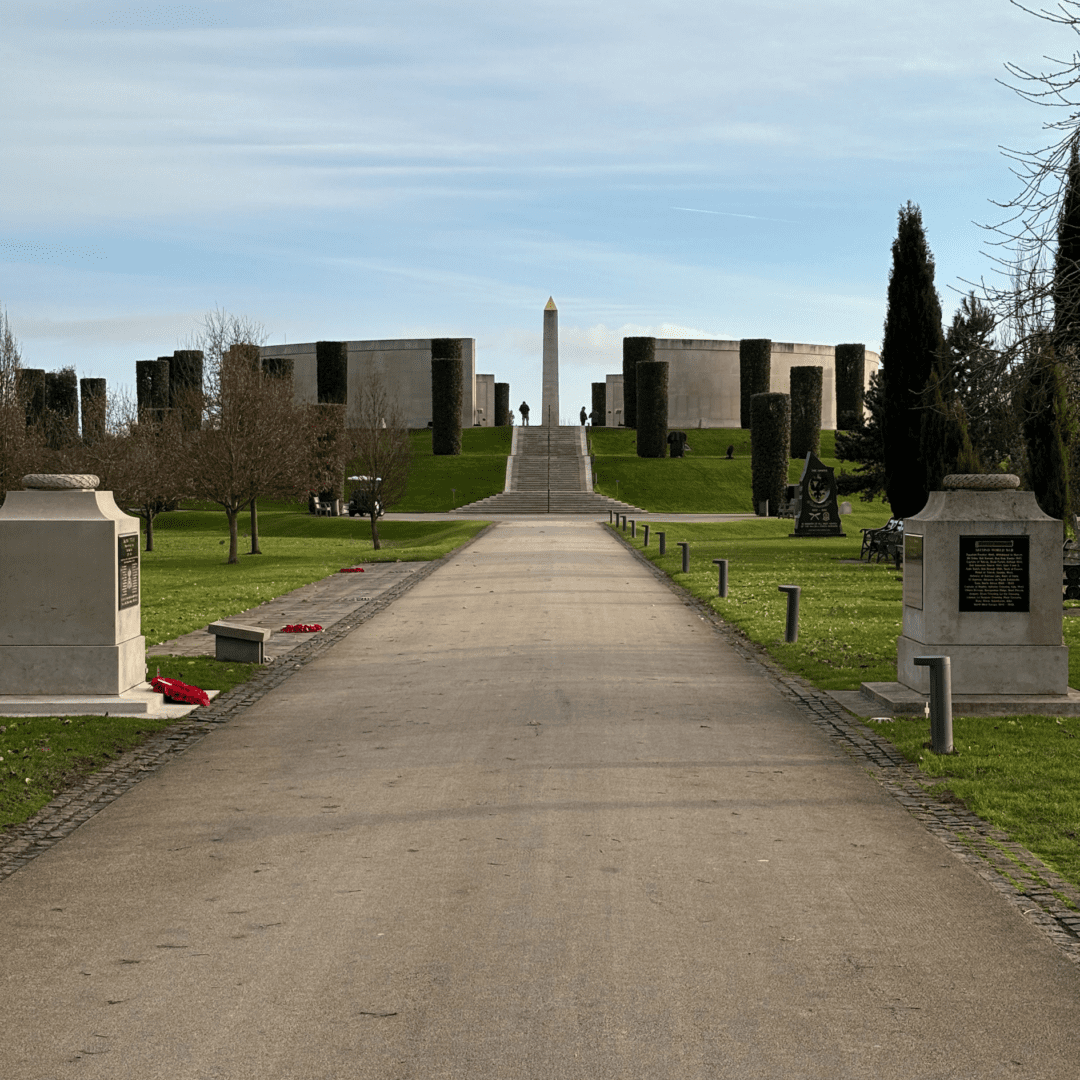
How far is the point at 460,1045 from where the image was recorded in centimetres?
435

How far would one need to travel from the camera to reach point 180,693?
11812mm

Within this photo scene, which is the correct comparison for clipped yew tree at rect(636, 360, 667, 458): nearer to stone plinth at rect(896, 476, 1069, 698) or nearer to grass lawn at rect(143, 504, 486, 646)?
grass lawn at rect(143, 504, 486, 646)

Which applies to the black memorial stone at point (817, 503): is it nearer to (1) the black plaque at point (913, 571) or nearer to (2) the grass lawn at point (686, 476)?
(2) the grass lawn at point (686, 476)

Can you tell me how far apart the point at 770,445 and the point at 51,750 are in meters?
49.6

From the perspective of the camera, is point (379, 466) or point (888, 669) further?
point (379, 466)

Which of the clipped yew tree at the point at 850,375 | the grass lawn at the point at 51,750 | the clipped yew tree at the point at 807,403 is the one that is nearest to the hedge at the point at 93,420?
the grass lawn at the point at 51,750

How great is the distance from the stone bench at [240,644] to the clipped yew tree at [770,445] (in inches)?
1738

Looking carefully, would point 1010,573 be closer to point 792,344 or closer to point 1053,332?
point 1053,332

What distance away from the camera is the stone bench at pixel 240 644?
570 inches

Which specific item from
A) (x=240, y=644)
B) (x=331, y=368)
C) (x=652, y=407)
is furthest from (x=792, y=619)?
(x=331, y=368)

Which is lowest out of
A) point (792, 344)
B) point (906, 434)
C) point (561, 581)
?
point (561, 581)

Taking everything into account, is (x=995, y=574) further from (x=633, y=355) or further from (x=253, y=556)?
(x=633, y=355)

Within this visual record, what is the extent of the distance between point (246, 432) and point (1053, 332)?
2665 centimetres

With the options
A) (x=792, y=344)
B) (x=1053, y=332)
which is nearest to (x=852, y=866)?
(x=1053, y=332)
